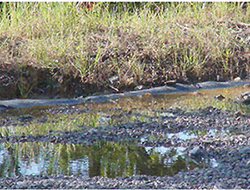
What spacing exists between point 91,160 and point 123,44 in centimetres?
337

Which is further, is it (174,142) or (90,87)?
(90,87)

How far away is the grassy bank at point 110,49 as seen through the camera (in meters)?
6.55

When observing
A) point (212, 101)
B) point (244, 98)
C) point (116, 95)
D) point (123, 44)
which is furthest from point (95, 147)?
point (123, 44)

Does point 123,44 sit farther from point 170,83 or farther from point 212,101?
point 212,101

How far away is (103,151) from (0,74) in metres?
2.48

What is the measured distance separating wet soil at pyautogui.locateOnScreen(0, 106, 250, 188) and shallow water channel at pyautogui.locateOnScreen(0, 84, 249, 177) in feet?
0.14

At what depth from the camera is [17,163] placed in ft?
13.3

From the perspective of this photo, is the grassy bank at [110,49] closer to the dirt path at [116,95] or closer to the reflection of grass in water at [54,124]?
the dirt path at [116,95]

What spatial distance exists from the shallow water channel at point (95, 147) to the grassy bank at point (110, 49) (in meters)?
0.57

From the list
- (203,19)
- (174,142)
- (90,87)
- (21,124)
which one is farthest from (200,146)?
(203,19)

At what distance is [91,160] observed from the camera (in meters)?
4.13

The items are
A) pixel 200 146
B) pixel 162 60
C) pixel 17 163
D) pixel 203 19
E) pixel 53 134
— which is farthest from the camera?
pixel 203 19

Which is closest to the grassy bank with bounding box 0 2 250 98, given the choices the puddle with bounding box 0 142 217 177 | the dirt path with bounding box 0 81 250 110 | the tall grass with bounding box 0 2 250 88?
the tall grass with bounding box 0 2 250 88

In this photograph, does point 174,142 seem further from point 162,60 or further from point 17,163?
point 162,60
